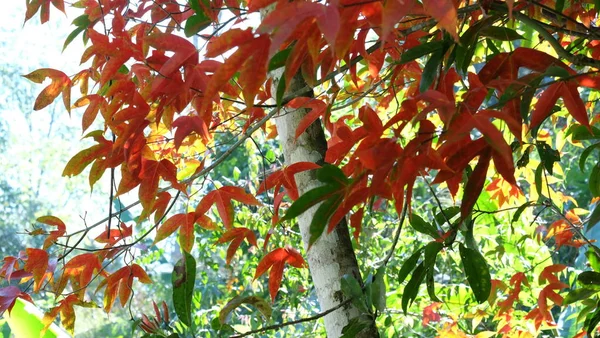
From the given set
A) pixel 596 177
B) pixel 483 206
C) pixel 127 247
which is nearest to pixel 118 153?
pixel 127 247

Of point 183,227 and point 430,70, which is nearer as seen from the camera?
point 430,70

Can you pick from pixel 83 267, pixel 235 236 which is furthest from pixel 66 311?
pixel 235 236

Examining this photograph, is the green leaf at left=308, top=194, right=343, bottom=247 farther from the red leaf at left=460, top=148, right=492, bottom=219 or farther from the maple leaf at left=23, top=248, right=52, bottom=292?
the maple leaf at left=23, top=248, right=52, bottom=292

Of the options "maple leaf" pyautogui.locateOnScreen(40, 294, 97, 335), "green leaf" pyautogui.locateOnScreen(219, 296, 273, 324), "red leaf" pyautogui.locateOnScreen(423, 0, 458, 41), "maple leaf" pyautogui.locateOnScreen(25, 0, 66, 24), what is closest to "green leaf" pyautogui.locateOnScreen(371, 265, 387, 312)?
"green leaf" pyautogui.locateOnScreen(219, 296, 273, 324)

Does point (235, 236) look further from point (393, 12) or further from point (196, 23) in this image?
point (393, 12)

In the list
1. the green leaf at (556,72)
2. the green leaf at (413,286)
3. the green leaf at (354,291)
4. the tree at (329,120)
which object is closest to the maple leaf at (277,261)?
the tree at (329,120)

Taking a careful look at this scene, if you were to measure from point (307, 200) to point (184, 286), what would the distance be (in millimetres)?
231

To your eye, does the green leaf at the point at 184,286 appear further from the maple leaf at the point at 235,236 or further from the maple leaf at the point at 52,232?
the maple leaf at the point at 52,232

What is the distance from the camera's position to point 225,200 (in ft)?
2.71

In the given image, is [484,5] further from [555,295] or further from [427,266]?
[555,295]

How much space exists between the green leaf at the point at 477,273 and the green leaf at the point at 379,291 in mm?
83

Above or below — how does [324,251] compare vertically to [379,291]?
above

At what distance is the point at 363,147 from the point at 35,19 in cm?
781

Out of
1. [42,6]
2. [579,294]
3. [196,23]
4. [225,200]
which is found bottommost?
[579,294]
